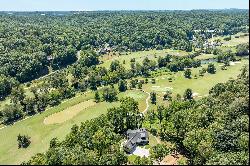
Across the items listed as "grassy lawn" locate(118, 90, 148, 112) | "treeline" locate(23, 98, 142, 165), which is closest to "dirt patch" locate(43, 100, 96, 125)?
"grassy lawn" locate(118, 90, 148, 112)

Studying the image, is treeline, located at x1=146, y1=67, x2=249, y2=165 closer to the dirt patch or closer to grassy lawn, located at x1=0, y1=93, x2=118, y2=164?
grassy lawn, located at x1=0, y1=93, x2=118, y2=164

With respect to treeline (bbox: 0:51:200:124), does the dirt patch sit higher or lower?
lower

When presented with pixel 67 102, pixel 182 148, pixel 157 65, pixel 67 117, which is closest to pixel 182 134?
pixel 182 148

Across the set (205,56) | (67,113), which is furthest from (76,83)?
(205,56)

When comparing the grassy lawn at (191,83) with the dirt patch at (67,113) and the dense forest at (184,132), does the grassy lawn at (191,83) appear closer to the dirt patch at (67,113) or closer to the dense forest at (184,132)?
the dirt patch at (67,113)

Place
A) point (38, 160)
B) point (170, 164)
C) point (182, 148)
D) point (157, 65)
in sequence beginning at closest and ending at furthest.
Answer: point (38, 160)
point (170, 164)
point (182, 148)
point (157, 65)

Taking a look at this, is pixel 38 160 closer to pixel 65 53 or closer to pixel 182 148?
pixel 182 148
